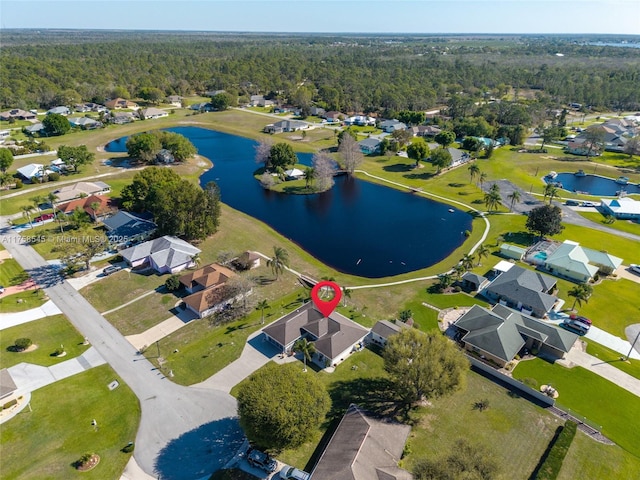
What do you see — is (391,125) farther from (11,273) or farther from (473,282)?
(11,273)

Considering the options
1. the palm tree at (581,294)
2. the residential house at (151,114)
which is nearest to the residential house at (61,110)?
the residential house at (151,114)

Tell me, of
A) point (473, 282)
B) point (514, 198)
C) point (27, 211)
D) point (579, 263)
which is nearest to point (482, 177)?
point (514, 198)

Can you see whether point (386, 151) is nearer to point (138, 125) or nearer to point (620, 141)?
point (620, 141)

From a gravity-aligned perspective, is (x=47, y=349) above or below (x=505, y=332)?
below

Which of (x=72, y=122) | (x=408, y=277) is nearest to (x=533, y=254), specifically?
(x=408, y=277)

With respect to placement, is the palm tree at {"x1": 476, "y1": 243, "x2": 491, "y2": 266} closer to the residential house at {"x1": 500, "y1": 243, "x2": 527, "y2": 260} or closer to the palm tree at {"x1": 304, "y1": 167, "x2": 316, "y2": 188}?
the residential house at {"x1": 500, "y1": 243, "x2": 527, "y2": 260}

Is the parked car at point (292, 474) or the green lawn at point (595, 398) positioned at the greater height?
the parked car at point (292, 474)

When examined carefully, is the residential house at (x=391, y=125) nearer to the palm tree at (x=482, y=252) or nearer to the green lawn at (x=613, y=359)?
the palm tree at (x=482, y=252)

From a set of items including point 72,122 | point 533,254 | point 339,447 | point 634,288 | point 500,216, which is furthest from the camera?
point 72,122

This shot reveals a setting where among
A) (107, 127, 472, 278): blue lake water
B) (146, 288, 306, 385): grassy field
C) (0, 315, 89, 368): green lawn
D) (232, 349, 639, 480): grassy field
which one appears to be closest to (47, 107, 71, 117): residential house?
(107, 127, 472, 278): blue lake water
